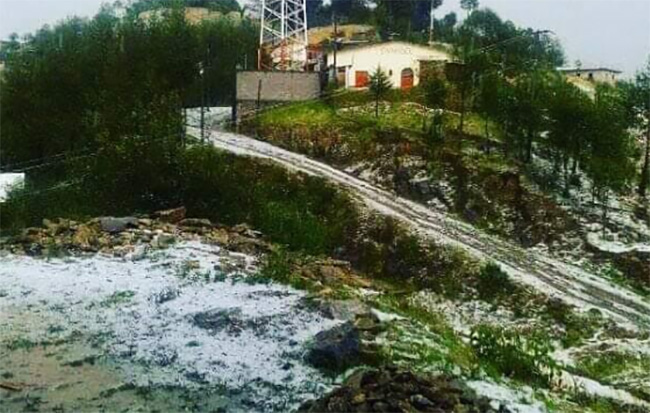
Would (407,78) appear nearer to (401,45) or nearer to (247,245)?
(401,45)

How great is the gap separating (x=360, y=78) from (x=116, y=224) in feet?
99.2

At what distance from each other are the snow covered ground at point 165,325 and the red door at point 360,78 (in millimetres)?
31546

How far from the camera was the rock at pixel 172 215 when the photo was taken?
2447cm

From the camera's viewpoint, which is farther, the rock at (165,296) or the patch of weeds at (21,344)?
the rock at (165,296)

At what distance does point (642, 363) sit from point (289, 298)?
1016 centimetres

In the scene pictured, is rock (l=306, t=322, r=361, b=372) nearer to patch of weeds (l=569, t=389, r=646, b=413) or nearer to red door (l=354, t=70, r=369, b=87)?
patch of weeds (l=569, t=389, r=646, b=413)

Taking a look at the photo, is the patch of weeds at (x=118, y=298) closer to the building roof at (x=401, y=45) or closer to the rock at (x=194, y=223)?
the rock at (x=194, y=223)

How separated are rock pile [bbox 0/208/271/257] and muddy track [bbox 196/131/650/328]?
9579 millimetres

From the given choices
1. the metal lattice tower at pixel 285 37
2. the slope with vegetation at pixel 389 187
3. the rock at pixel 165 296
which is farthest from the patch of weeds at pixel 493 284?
the metal lattice tower at pixel 285 37

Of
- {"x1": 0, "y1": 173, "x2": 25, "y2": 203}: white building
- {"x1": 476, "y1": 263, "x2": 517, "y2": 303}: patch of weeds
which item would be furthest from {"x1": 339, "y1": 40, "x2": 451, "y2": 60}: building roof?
{"x1": 476, "y1": 263, "x2": 517, "y2": 303}: patch of weeds

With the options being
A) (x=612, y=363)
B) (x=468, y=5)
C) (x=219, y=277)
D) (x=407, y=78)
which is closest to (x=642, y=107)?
(x=407, y=78)

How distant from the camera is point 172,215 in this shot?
24.7 metres

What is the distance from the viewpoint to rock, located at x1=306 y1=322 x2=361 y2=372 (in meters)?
12.8

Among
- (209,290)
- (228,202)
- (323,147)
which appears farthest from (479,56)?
(209,290)
